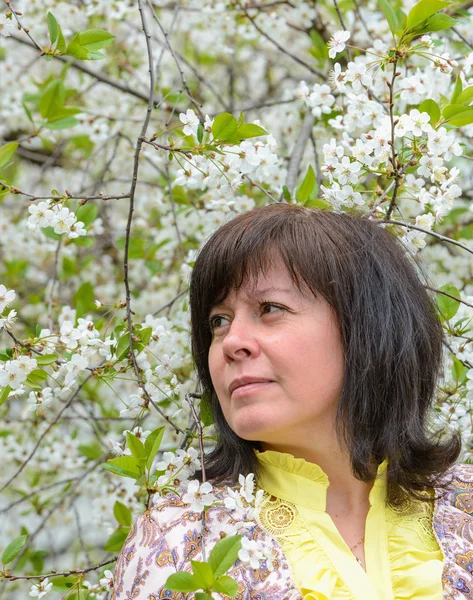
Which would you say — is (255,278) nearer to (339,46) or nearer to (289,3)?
(339,46)

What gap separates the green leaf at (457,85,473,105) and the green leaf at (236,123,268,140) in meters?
0.37

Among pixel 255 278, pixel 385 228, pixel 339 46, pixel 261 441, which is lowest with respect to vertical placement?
pixel 261 441

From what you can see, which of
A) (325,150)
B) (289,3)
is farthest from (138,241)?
(325,150)

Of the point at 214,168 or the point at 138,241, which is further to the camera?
the point at 138,241

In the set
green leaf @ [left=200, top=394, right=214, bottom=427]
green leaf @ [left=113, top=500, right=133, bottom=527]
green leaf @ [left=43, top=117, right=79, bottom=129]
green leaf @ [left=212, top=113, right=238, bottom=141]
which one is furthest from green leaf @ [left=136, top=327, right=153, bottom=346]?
green leaf @ [left=43, top=117, right=79, bottom=129]

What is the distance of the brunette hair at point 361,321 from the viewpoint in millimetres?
1337

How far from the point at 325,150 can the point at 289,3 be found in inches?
40.5

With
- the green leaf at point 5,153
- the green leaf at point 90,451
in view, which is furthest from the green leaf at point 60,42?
the green leaf at point 90,451

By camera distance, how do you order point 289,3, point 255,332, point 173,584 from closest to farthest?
point 173,584
point 255,332
point 289,3

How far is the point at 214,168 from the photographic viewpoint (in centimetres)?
159

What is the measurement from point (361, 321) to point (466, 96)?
1.62ft

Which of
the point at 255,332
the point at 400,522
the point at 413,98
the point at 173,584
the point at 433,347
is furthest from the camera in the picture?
the point at 413,98

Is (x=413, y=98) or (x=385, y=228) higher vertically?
(x=413, y=98)

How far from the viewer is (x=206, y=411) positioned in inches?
61.2
